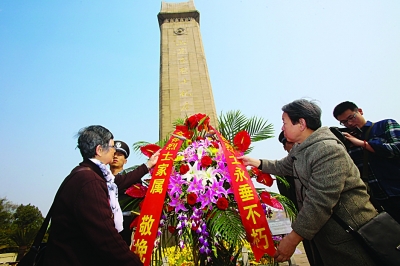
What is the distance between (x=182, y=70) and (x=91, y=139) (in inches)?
255

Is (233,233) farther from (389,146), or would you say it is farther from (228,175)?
(389,146)

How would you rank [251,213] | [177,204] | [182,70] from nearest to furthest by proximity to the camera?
1. [251,213]
2. [177,204]
3. [182,70]

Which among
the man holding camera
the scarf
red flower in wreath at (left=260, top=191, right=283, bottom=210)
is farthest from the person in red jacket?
the man holding camera

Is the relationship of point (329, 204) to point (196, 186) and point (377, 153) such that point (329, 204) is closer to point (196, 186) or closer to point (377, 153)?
point (196, 186)

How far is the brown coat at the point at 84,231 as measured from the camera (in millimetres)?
1122

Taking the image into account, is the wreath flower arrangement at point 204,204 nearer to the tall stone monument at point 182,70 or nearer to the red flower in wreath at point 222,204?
the red flower in wreath at point 222,204

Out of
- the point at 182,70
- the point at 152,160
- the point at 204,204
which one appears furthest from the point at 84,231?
the point at 182,70

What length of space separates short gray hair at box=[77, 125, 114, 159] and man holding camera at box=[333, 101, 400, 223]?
1.83m

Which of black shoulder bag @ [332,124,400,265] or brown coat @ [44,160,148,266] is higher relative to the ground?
brown coat @ [44,160,148,266]

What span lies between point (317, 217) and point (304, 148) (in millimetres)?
403

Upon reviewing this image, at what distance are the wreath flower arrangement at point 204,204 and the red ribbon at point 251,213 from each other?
0.18 feet

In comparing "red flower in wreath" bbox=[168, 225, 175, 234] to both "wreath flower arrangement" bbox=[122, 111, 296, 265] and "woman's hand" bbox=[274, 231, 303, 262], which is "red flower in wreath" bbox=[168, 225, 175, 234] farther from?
"woman's hand" bbox=[274, 231, 303, 262]

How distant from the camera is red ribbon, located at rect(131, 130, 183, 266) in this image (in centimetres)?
138

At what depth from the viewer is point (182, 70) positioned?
7.62 meters
